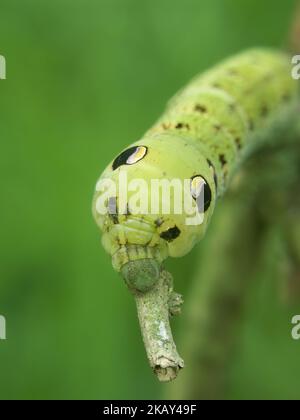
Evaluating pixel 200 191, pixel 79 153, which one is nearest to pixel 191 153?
pixel 200 191

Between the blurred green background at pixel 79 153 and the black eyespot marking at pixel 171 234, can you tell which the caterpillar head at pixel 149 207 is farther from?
the blurred green background at pixel 79 153

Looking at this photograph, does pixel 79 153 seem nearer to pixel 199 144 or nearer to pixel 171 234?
pixel 199 144

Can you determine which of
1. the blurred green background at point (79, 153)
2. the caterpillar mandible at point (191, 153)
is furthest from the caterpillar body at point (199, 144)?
the blurred green background at point (79, 153)

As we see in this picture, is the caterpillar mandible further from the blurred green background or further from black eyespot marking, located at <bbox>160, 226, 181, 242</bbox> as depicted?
the blurred green background

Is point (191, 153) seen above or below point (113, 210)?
above

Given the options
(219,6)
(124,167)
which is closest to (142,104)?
(219,6)

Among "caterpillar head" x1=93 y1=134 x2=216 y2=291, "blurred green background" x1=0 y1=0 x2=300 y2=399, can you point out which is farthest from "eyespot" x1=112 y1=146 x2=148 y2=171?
Answer: "blurred green background" x1=0 y1=0 x2=300 y2=399

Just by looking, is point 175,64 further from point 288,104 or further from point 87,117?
point 288,104
